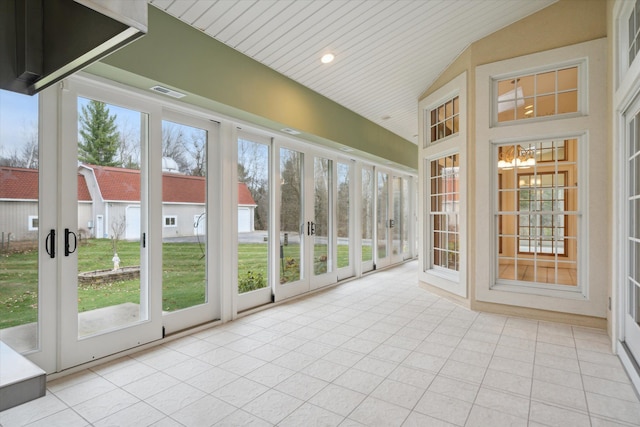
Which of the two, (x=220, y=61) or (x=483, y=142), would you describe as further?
(x=483, y=142)

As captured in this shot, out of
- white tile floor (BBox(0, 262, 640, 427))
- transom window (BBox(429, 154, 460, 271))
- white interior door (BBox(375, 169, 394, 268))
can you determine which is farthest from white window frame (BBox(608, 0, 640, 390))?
white interior door (BBox(375, 169, 394, 268))

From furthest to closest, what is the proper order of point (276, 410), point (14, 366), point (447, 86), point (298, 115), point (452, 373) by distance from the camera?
point (447, 86), point (298, 115), point (452, 373), point (276, 410), point (14, 366)

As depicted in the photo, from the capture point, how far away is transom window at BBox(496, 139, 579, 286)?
409 cm

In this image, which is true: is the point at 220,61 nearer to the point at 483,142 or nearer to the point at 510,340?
the point at 483,142

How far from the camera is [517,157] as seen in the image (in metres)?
4.37

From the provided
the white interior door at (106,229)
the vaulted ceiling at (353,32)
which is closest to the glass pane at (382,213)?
the vaulted ceiling at (353,32)

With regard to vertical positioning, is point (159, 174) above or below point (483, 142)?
below

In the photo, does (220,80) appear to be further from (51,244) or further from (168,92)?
(51,244)

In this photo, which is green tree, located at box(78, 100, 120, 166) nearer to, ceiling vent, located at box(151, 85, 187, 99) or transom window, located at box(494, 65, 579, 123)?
ceiling vent, located at box(151, 85, 187, 99)

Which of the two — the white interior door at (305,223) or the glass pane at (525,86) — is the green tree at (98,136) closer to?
the white interior door at (305,223)

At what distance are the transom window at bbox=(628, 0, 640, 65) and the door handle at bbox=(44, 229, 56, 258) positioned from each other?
15.8 feet

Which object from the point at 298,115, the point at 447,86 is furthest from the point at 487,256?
the point at 298,115

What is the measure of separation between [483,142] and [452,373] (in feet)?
9.71

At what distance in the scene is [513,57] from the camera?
4.14m
